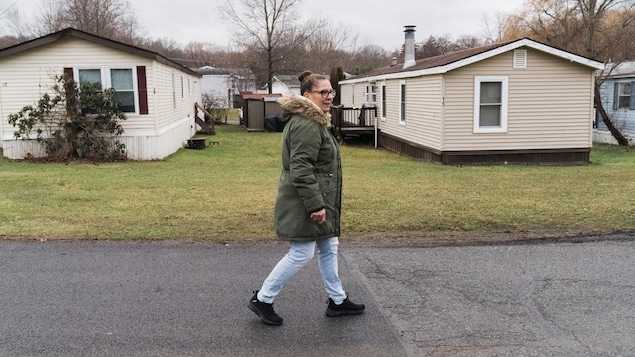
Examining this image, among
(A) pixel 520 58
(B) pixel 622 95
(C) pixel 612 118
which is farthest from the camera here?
(C) pixel 612 118

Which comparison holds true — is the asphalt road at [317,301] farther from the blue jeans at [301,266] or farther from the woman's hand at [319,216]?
the woman's hand at [319,216]

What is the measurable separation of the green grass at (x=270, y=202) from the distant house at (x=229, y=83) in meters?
27.6

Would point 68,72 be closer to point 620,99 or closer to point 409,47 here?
point 409,47

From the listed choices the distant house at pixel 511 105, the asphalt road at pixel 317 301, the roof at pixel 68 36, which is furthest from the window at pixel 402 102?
the asphalt road at pixel 317 301

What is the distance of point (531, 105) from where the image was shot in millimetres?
15195

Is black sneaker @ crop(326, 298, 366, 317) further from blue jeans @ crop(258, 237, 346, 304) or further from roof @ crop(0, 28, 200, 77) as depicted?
roof @ crop(0, 28, 200, 77)

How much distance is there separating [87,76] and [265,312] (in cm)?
1288

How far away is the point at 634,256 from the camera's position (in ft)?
18.2

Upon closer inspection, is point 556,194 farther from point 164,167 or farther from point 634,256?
point 164,167

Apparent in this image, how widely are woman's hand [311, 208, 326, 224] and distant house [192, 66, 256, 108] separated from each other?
3539 cm

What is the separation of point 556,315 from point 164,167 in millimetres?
11048

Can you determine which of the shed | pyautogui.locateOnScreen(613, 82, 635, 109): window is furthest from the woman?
the shed

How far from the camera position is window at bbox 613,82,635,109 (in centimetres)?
2225

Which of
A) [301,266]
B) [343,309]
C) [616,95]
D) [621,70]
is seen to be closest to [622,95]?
[616,95]
